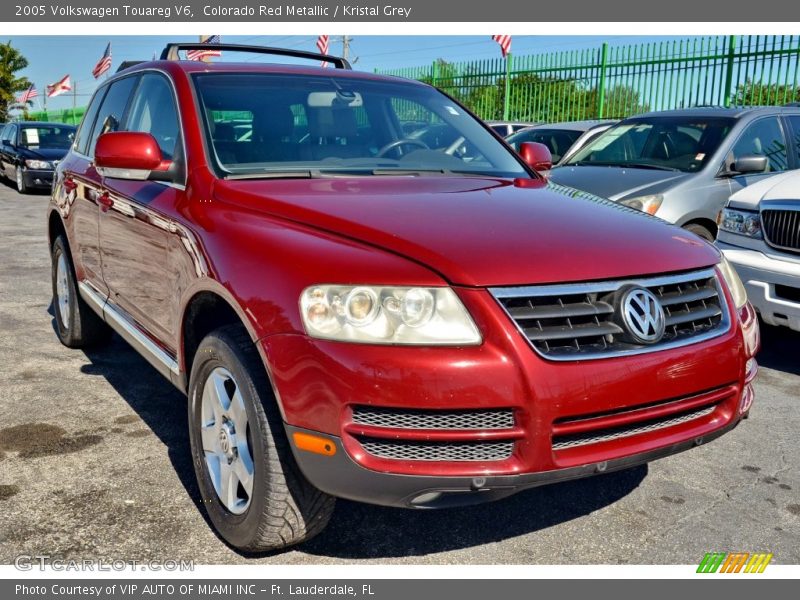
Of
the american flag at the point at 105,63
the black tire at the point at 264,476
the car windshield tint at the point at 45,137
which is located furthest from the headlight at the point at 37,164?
the black tire at the point at 264,476

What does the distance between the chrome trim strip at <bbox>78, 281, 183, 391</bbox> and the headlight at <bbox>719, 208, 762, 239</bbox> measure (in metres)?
3.80

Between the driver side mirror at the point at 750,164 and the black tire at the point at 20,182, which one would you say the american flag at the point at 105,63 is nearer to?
the black tire at the point at 20,182

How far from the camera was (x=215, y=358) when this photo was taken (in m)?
2.73

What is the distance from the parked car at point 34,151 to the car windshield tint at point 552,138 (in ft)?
34.3

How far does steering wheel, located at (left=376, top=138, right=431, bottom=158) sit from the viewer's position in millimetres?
3700

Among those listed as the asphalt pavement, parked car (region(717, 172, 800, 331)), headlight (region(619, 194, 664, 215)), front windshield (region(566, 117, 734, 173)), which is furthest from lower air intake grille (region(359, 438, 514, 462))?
front windshield (region(566, 117, 734, 173))

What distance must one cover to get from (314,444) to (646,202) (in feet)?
15.5

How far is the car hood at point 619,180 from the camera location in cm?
650

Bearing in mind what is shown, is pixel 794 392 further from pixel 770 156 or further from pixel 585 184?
pixel 770 156

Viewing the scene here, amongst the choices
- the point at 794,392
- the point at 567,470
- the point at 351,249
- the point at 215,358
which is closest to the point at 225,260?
the point at 215,358

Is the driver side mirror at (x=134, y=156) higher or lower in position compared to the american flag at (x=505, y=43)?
lower

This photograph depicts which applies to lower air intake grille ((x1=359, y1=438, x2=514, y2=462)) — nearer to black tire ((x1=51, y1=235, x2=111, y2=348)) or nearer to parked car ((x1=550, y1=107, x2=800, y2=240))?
black tire ((x1=51, y1=235, x2=111, y2=348))

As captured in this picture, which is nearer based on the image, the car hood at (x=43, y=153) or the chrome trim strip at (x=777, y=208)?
the chrome trim strip at (x=777, y=208)

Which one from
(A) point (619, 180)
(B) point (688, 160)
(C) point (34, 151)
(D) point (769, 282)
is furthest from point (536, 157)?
(C) point (34, 151)
